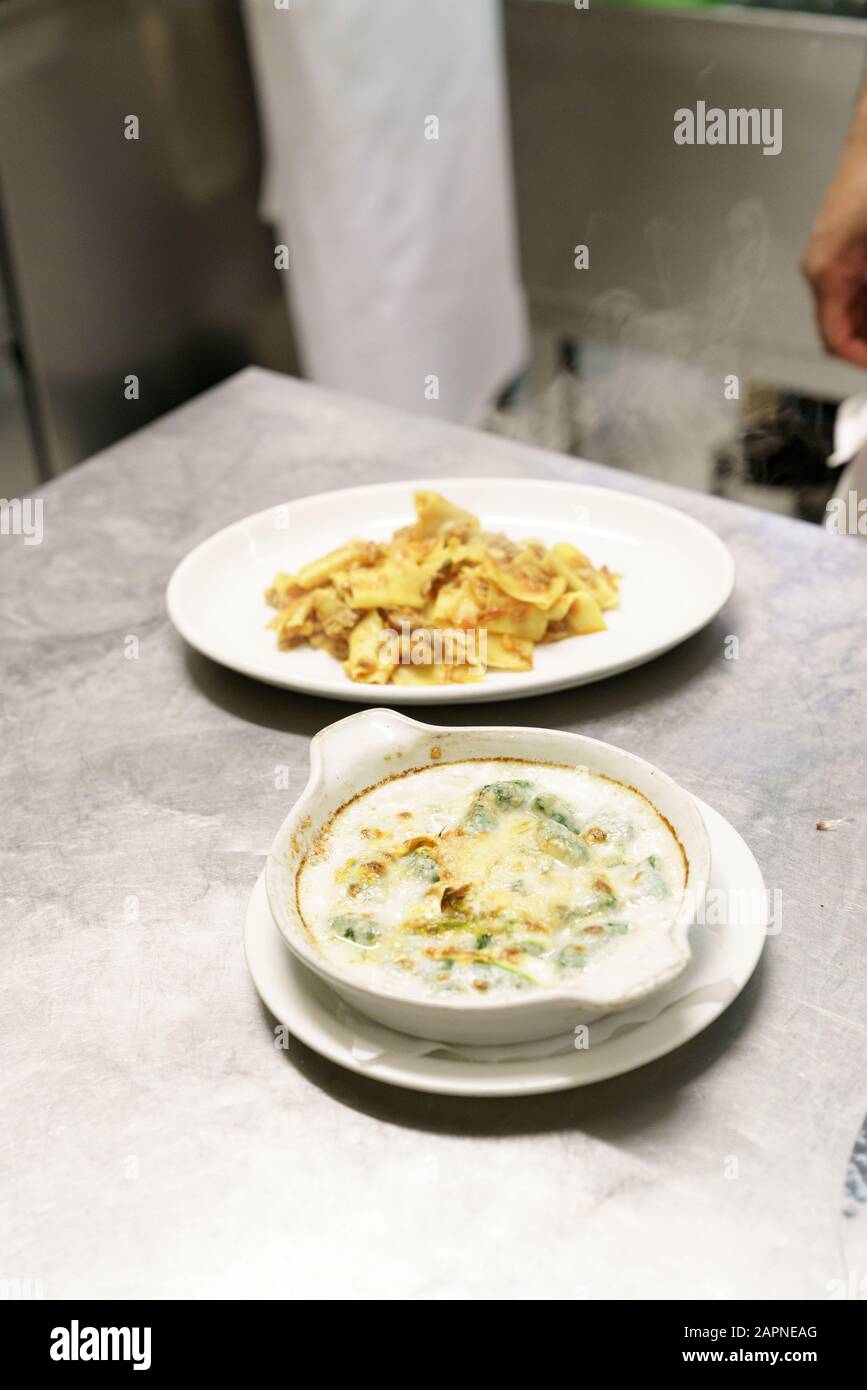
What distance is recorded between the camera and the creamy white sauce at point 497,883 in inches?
37.6

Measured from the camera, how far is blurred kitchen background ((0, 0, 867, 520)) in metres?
2.84

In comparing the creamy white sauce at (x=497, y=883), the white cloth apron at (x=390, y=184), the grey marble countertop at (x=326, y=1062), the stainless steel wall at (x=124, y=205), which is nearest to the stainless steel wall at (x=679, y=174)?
the white cloth apron at (x=390, y=184)

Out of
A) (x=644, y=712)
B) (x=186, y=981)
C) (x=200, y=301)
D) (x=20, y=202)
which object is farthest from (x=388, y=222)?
(x=186, y=981)

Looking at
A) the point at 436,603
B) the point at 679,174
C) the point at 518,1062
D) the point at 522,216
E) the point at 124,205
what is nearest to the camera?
the point at 518,1062

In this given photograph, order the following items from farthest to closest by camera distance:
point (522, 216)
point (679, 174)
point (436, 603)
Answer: point (522, 216)
point (679, 174)
point (436, 603)

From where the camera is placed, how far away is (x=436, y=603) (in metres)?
1.47

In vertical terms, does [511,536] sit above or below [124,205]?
below

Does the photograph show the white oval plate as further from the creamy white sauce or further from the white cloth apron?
the white cloth apron

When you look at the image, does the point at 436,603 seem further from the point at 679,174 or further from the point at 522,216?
the point at 522,216

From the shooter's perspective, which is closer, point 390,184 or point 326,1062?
point 326,1062

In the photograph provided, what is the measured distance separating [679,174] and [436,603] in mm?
1901

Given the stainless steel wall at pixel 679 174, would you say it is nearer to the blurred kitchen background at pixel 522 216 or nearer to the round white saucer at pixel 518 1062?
the blurred kitchen background at pixel 522 216

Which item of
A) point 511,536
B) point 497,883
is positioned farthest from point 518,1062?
point 511,536

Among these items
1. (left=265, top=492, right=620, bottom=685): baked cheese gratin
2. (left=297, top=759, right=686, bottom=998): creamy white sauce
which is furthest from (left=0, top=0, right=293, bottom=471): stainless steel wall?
(left=297, top=759, right=686, bottom=998): creamy white sauce
